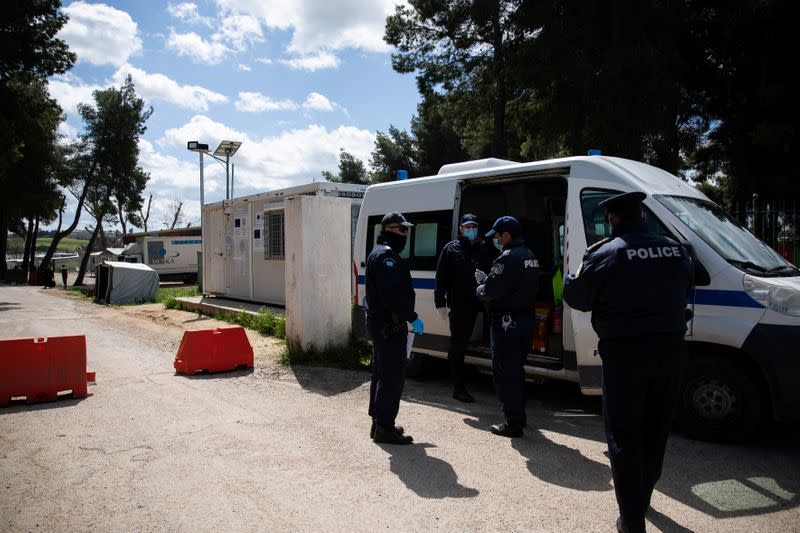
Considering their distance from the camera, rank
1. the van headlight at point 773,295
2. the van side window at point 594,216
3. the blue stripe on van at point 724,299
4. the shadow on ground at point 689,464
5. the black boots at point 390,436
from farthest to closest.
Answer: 1. the van side window at point 594,216
2. the black boots at point 390,436
3. the blue stripe on van at point 724,299
4. the van headlight at point 773,295
5. the shadow on ground at point 689,464

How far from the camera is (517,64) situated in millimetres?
14617

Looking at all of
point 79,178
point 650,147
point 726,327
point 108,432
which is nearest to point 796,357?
point 726,327

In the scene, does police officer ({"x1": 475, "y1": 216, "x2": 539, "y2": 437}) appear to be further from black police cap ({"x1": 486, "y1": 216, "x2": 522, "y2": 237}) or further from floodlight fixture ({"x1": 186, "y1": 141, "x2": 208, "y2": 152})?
floodlight fixture ({"x1": 186, "y1": 141, "x2": 208, "y2": 152})

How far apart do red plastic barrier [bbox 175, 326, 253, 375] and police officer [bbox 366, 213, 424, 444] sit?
11.6ft

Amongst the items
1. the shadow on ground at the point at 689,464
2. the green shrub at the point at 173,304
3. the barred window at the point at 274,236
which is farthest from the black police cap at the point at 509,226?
the green shrub at the point at 173,304

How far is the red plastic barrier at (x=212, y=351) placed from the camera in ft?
25.5

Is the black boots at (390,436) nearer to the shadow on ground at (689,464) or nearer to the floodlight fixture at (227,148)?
the shadow on ground at (689,464)

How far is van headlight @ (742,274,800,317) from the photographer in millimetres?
4465

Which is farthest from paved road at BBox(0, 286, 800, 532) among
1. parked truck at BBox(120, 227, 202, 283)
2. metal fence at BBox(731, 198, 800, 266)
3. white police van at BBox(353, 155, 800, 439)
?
parked truck at BBox(120, 227, 202, 283)

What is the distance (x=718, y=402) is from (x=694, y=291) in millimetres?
941

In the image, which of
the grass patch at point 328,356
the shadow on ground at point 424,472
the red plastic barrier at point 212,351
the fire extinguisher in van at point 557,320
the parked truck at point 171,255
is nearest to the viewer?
the shadow on ground at point 424,472

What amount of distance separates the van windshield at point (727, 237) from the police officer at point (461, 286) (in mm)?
1925

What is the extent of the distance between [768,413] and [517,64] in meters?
11.7

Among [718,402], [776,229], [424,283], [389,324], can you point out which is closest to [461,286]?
[424,283]
